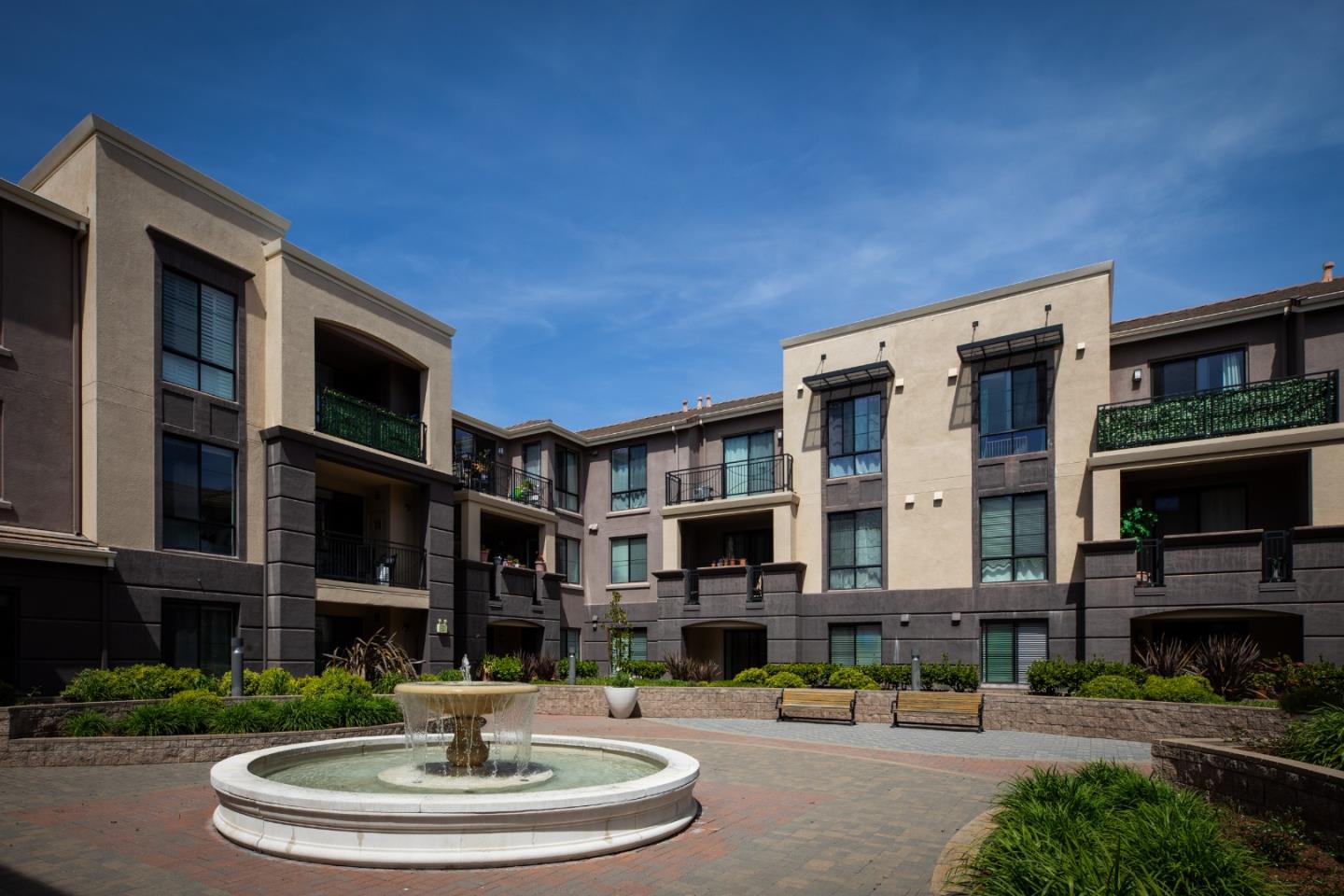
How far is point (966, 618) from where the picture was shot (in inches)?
949

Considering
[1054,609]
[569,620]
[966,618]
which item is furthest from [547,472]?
[1054,609]

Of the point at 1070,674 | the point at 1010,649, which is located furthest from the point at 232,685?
the point at 1010,649

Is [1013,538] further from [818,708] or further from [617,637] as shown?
[617,637]

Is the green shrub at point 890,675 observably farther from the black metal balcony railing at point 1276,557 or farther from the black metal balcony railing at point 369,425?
the black metal balcony railing at point 369,425

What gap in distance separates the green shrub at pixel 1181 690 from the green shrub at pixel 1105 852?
435 inches

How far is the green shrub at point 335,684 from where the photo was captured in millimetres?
17828

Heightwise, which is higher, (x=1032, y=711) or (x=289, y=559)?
(x=289, y=559)

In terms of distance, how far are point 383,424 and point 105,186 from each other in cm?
854

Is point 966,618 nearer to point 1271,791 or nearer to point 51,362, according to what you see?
point 1271,791

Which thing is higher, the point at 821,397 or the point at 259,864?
the point at 821,397

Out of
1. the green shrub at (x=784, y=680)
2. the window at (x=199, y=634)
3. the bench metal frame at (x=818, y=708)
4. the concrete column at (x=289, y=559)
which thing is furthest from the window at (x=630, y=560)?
the window at (x=199, y=634)

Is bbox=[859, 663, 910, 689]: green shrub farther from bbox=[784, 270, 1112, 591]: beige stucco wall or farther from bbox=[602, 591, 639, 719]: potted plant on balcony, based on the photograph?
bbox=[602, 591, 639, 719]: potted plant on balcony

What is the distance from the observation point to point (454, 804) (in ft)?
24.7

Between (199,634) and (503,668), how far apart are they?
8131 mm
